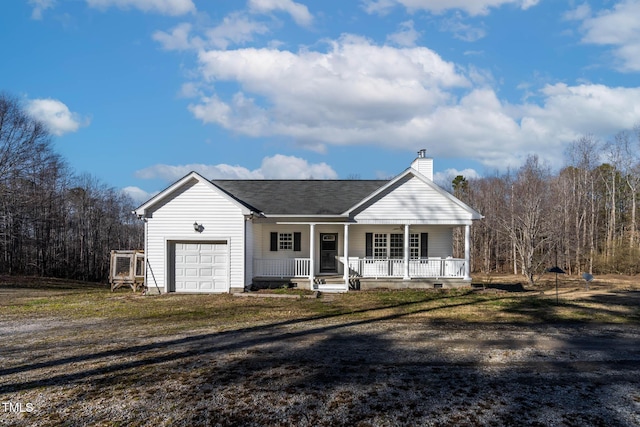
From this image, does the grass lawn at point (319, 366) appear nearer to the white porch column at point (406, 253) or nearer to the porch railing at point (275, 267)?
the porch railing at point (275, 267)

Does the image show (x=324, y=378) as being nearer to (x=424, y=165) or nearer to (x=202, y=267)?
(x=202, y=267)

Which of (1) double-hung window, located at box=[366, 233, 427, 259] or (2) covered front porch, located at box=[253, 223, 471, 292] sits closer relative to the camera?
(2) covered front porch, located at box=[253, 223, 471, 292]

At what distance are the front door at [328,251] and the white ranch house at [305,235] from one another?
5cm

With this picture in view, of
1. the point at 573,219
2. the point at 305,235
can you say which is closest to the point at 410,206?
the point at 305,235

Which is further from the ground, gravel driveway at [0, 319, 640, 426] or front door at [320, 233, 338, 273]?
front door at [320, 233, 338, 273]


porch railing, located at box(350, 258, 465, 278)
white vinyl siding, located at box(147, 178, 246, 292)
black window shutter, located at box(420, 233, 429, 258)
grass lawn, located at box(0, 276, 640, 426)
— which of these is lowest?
grass lawn, located at box(0, 276, 640, 426)

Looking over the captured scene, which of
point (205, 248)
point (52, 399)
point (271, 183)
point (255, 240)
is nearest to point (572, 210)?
point (271, 183)

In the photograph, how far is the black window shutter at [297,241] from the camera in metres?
19.7

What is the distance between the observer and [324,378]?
6070mm

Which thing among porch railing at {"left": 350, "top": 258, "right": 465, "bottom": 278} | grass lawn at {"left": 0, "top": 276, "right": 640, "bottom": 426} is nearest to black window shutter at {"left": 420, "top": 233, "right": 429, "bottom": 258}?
porch railing at {"left": 350, "top": 258, "right": 465, "bottom": 278}

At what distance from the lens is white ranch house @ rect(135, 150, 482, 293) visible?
662 inches

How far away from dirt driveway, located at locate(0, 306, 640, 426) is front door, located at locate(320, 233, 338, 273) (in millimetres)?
10440

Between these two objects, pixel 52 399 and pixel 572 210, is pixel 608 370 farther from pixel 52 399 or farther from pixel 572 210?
pixel 572 210

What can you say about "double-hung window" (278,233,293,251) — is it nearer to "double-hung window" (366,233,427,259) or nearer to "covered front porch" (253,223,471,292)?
"covered front porch" (253,223,471,292)
